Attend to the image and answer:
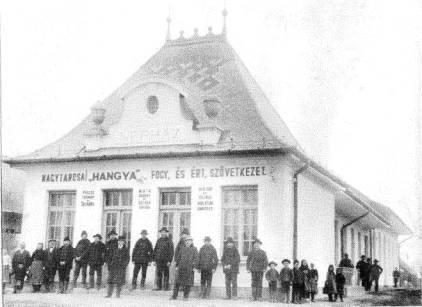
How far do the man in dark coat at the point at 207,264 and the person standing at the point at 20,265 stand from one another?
13.0ft

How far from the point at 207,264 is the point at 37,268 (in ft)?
12.4

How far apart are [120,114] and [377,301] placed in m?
7.12

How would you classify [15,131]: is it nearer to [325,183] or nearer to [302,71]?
[302,71]

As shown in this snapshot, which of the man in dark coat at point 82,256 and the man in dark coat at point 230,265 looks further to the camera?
the man in dark coat at point 82,256

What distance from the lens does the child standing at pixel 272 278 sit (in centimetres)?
1409

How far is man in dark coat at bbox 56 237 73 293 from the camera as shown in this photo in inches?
593

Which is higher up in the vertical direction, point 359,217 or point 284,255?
point 359,217

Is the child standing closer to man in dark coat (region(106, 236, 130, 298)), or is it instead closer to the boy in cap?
the boy in cap

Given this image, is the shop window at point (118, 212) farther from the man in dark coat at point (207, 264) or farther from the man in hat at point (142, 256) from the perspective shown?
the man in dark coat at point (207, 264)

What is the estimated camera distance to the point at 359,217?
21703mm

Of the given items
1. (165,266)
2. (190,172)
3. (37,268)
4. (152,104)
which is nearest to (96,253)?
(37,268)

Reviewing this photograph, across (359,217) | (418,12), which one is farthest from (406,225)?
(418,12)

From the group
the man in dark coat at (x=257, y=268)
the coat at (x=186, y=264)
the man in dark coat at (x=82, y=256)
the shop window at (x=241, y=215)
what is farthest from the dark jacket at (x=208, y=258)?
the man in dark coat at (x=82, y=256)

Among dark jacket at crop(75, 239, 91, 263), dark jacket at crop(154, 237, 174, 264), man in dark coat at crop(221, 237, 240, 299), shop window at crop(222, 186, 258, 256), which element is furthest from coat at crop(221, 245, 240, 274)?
dark jacket at crop(75, 239, 91, 263)
